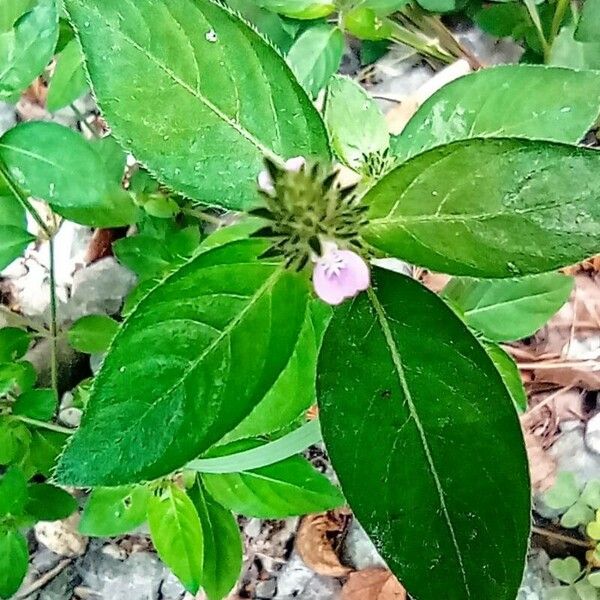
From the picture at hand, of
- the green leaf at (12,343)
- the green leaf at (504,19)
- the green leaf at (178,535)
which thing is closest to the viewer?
the green leaf at (178,535)

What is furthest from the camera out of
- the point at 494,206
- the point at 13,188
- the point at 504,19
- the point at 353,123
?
the point at 504,19

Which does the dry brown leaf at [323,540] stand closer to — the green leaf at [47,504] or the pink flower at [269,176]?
the green leaf at [47,504]

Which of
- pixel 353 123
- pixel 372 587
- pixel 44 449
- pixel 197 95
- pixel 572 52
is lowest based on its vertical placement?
pixel 372 587

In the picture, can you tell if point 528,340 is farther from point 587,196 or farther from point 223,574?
point 587,196

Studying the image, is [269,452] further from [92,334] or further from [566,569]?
[566,569]

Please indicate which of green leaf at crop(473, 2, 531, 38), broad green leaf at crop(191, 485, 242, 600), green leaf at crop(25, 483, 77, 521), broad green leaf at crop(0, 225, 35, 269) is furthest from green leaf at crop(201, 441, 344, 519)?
green leaf at crop(473, 2, 531, 38)

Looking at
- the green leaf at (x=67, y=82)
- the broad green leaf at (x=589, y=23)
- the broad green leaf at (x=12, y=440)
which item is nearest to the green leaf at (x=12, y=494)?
the broad green leaf at (x=12, y=440)

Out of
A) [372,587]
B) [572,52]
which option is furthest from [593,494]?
[572,52]
